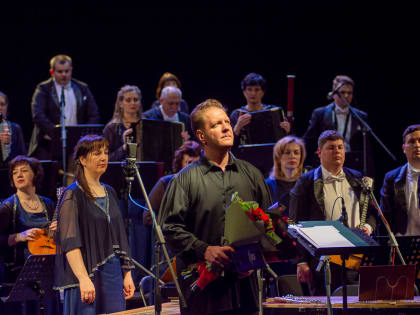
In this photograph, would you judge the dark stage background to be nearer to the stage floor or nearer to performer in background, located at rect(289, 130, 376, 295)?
performer in background, located at rect(289, 130, 376, 295)

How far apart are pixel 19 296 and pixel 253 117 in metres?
3.32

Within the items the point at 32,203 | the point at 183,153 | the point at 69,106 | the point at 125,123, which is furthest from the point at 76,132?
the point at 183,153

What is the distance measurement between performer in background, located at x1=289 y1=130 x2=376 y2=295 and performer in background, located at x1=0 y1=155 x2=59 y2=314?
2.22 meters

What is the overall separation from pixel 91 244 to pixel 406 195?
9.98 ft

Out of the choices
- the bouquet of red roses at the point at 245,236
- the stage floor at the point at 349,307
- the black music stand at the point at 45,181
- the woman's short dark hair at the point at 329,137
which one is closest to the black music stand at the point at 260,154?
the woman's short dark hair at the point at 329,137

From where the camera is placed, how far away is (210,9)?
1029 centimetres

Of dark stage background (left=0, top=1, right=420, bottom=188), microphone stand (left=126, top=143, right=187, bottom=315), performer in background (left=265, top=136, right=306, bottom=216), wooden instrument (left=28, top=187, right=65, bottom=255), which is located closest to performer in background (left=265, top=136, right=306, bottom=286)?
performer in background (left=265, top=136, right=306, bottom=216)

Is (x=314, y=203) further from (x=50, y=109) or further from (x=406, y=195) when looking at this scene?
(x=50, y=109)

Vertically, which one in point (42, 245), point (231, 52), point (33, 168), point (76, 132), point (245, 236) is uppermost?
point (231, 52)

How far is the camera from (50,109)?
805 centimetres

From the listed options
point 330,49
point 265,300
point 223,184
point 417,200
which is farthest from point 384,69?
point 223,184

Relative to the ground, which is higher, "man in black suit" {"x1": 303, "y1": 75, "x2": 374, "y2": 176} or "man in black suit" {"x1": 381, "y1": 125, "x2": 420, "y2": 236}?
"man in black suit" {"x1": 303, "y1": 75, "x2": 374, "y2": 176}

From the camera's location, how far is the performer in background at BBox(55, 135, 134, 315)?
14.1 ft

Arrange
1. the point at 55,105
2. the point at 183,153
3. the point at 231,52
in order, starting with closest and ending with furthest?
the point at 183,153, the point at 55,105, the point at 231,52
